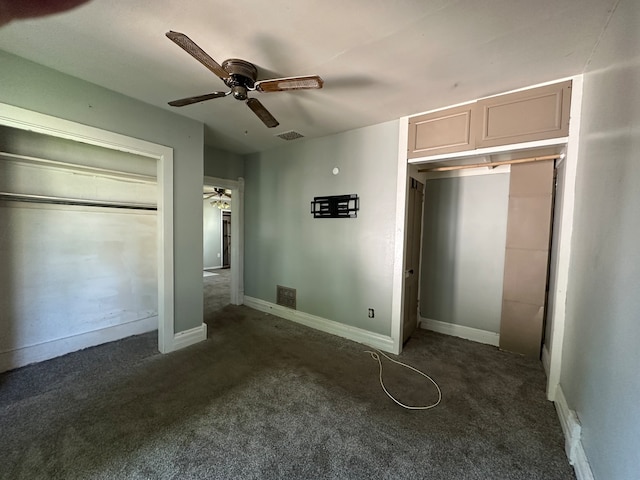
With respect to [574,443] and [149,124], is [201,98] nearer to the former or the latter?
[149,124]

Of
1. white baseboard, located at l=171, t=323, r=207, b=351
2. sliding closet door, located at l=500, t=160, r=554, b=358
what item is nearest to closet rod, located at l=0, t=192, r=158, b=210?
white baseboard, located at l=171, t=323, r=207, b=351

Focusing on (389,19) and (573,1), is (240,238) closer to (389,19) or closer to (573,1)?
(389,19)

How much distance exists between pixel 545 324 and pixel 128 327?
4869 millimetres

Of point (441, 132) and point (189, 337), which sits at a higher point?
point (441, 132)

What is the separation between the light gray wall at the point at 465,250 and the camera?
316 centimetres

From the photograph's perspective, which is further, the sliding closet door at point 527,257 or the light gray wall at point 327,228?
the light gray wall at point 327,228

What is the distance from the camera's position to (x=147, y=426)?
174 centimetres

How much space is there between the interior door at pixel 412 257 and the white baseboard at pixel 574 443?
143 centimetres

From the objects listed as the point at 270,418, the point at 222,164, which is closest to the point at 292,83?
the point at 270,418

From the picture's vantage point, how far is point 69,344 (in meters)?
2.74

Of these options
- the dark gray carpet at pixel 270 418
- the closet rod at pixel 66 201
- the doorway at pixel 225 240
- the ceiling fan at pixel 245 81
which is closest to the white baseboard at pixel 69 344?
the dark gray carpet at pixel 270 418

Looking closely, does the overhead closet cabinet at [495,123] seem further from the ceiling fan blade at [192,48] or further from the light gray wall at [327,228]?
the ceiling fan blade at [192,48]

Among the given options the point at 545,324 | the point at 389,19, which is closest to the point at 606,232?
the point at 389,19

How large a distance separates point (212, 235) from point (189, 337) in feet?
20.8
